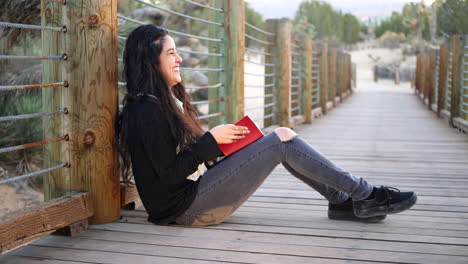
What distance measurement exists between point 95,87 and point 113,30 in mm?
278

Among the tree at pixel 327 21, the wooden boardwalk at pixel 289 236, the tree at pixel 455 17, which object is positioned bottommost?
the wooden boardwalk at pixel 289 236

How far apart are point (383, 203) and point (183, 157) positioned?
37.2 inches

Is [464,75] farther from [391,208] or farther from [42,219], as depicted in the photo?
[42,219]

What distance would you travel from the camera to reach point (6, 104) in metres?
5.55

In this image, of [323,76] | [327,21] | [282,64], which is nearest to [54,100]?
[282,64]

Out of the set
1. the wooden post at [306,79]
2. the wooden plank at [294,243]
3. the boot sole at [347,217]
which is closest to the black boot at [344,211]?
the boot sole at [347,217]

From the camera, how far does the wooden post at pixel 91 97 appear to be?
2650 millimetres

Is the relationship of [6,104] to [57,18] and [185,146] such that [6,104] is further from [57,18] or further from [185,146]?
[185,146]

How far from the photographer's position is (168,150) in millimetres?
2545

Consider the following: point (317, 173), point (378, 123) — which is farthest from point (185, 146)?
point (378, 123)

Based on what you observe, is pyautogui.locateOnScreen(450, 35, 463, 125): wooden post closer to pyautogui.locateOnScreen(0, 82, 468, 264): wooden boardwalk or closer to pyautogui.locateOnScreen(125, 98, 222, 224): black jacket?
pyautogui.locateOnScreen(0, 82, 468, 264): wooden boardwalk

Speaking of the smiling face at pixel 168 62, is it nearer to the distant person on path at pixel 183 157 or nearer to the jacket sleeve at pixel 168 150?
the distant person on path at pixel 183 157

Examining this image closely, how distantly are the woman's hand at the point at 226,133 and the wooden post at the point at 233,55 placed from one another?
6.49 feet

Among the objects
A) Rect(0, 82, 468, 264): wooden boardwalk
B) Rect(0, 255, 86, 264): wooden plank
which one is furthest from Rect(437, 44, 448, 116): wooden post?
Rect(0, 255, 86, 264): wooden plank
